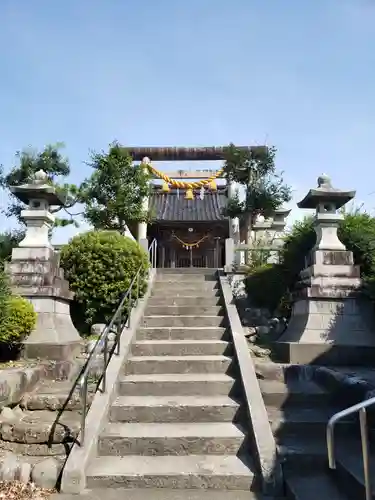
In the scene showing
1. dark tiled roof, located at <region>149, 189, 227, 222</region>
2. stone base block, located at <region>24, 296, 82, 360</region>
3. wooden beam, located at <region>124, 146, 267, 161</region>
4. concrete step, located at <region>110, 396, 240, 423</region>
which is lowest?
concrete step, located at <region>110, 396, 240, 423</region>

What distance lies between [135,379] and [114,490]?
5.91 feet

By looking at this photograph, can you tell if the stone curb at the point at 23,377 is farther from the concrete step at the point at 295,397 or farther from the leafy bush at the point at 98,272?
the concrete step at the point at 295,397

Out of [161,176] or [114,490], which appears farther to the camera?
[161,176]

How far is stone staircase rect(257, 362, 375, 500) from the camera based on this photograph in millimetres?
3738

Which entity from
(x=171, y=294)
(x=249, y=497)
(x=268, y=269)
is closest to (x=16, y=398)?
(x=249, y=497)

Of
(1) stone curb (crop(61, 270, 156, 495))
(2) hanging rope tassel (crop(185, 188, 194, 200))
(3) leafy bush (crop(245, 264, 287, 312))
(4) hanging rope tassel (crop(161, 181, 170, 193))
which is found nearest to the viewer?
(1) stone curb (crop(61, 270, 156, 495))

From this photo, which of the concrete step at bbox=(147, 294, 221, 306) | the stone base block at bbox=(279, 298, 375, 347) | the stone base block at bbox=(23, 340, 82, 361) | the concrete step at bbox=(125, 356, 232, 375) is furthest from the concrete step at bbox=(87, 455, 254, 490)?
the concrete step at bbox=(147, 294, 221, 306)

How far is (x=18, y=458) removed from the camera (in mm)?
4309

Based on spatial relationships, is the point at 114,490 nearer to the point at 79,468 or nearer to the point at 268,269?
the point at 79,468

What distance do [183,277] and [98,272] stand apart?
11.0 feet

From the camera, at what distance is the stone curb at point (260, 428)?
12.9ft

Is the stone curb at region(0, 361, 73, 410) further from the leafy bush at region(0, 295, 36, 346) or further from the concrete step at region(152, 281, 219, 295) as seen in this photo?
the concrete step at region(152, 281, 219, 295)

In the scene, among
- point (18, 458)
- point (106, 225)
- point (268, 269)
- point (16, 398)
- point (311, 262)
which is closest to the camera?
point (18, 458)

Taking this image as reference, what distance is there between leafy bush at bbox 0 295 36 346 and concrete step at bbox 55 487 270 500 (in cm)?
297
